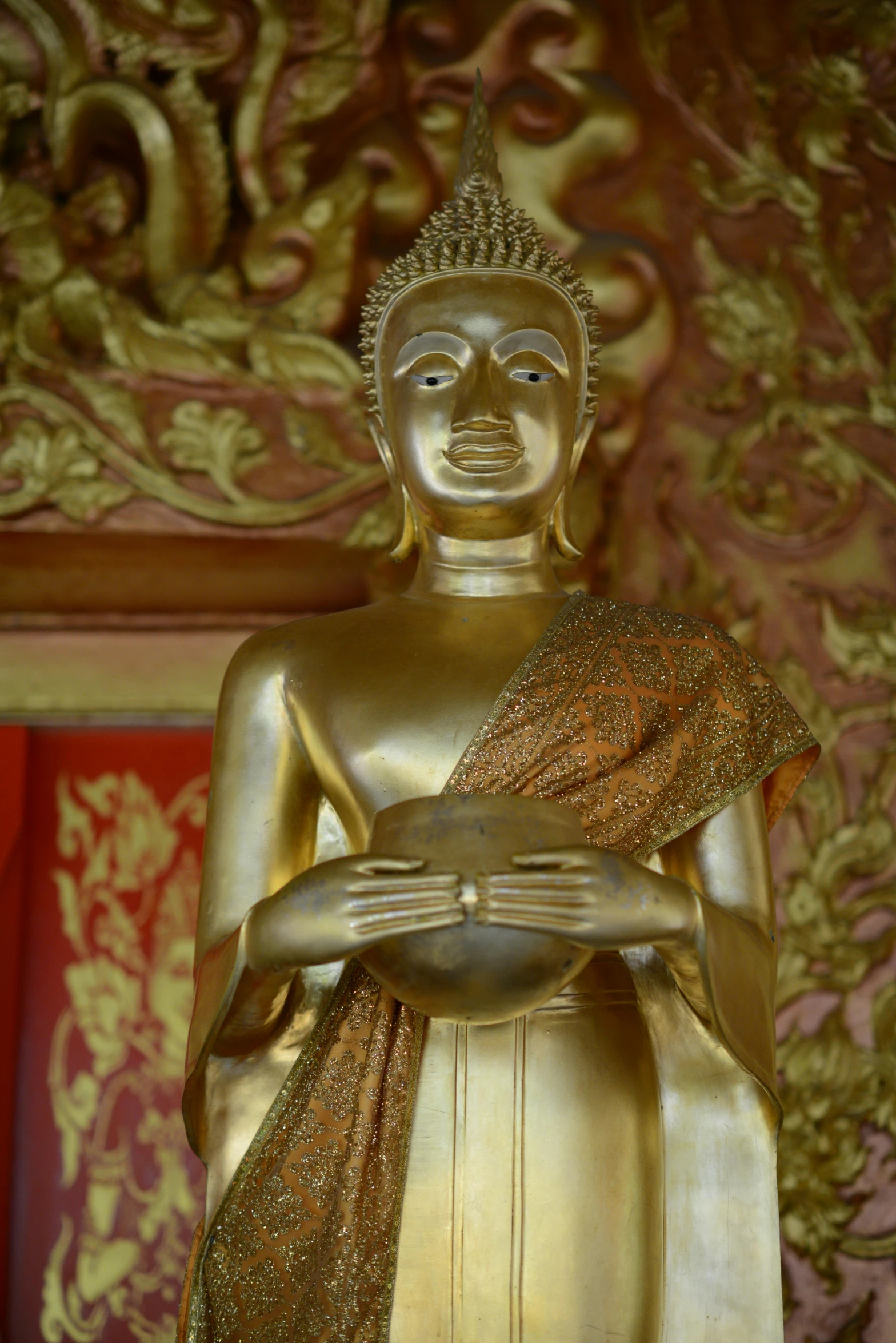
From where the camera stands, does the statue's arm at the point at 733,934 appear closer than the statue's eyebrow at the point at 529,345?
Yes

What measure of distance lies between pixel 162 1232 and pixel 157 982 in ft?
1.17

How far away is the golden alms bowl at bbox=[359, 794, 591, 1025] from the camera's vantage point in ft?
4.99

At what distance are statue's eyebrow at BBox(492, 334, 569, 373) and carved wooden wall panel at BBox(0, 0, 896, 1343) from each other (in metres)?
0.74

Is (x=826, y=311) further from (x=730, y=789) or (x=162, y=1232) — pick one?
(x=162, y=1232)

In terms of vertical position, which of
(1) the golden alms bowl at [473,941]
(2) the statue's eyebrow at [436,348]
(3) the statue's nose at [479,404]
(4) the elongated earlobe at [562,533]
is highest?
(2) the statue's eyebrow at [436,348]

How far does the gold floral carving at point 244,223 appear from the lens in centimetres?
272

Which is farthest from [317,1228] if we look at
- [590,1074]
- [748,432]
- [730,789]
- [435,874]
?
[748,432]

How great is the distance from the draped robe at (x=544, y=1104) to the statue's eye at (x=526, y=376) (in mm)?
319

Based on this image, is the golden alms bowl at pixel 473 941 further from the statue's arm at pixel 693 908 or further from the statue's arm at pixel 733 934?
the statue's arm at pixel 733 934

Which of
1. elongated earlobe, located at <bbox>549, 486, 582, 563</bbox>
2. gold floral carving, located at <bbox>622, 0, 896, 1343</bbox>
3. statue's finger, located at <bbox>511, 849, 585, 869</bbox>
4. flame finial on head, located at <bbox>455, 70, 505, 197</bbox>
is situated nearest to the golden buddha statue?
statue's finger, located at <bbox>511, 849, 585, 869</bbox>

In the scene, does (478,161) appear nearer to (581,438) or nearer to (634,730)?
(581,438)

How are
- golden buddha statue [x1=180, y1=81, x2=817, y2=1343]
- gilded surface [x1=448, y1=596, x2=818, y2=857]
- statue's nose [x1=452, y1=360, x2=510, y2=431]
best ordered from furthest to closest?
statue's nose [x1=452, y1=360, x2=510, y2=431]
gilded surface [x1=448, y1=596, x2=818, y2=857]
golden buddha statue [x1=180, y1=81, x2=817, y2=1343]

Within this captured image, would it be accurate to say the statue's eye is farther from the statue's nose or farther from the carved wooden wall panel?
the carved wooden wall panel

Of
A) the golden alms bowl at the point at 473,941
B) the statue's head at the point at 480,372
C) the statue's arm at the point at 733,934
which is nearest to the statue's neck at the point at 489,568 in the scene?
the statue's head at the point at 480,372
